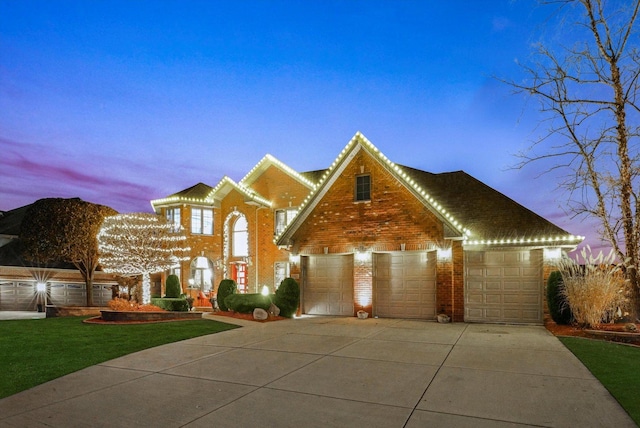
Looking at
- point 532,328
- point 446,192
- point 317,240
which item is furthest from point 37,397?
point 446,192

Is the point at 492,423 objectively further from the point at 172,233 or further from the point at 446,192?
the point at 172,233

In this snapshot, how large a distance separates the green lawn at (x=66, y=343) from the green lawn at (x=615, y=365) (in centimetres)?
894

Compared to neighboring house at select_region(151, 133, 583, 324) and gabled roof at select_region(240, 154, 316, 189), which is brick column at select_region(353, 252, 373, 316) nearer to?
neighboring house at select_region(151, 133, 583, 324)

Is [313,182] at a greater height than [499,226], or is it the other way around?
[313,182]

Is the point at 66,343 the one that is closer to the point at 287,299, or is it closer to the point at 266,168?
the point at 287,299

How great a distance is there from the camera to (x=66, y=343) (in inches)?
410

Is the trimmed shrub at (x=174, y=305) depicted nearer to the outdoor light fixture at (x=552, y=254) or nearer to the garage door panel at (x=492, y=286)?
the garage door panel at (x=492, y=286)

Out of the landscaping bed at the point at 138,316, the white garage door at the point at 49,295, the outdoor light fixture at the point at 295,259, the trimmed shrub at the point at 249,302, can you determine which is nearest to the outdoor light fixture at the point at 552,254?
the outdoor light fixture at the point at 295,259

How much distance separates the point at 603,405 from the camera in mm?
5617

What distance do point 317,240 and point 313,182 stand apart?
6.84 meters

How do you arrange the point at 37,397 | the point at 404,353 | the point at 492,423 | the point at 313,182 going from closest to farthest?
the point at 492,423 < the point at 37,397 < the point at 404,353 < the point at 313,182

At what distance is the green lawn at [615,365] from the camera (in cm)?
585

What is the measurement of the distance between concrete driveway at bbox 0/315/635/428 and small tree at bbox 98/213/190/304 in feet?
30.2

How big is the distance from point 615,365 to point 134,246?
1732 cm
